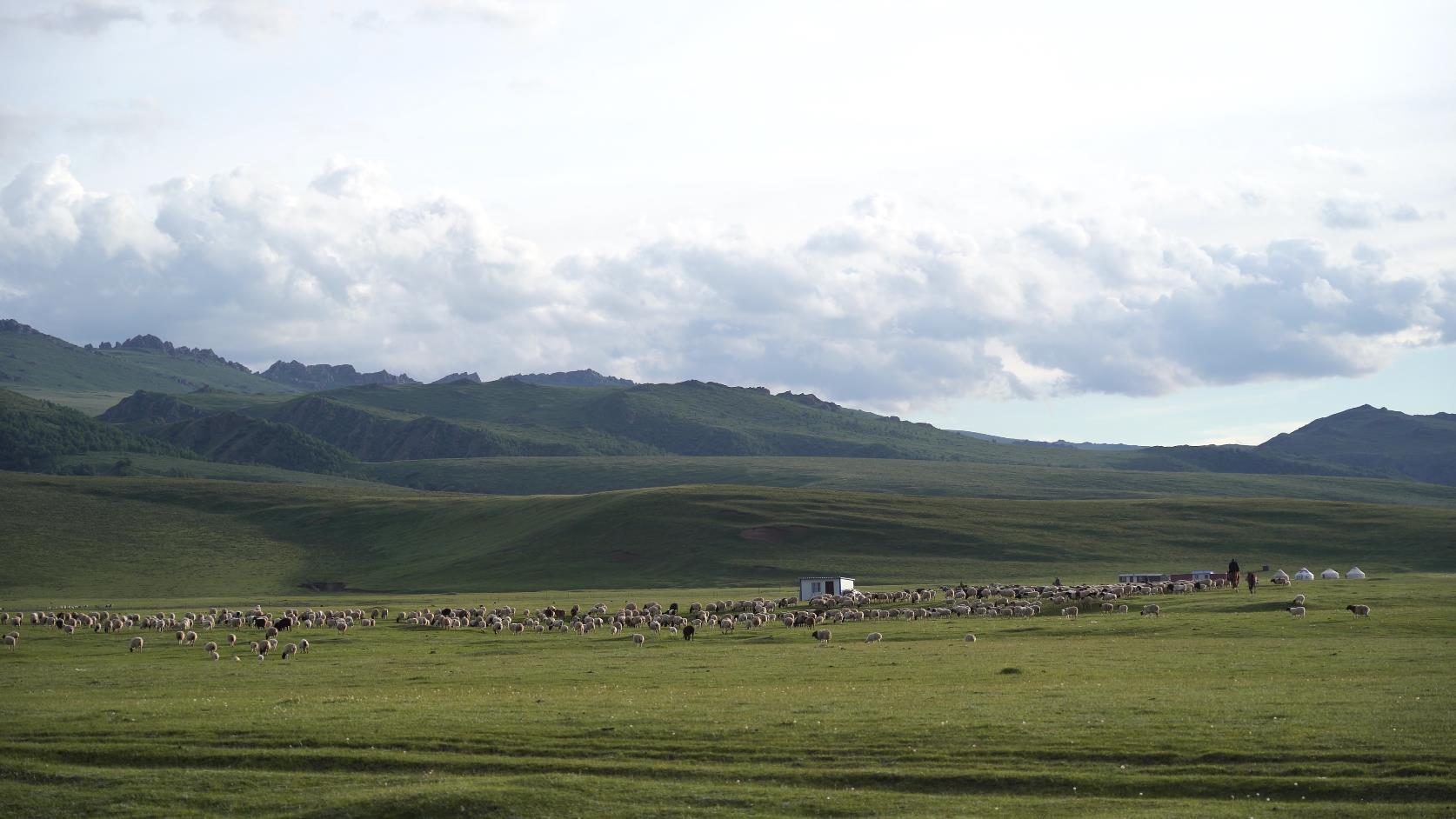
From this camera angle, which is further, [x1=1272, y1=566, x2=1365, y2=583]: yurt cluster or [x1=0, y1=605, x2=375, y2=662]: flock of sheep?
[x1=1272, y1=566, x2=1365, y2=583]: yurt cluster

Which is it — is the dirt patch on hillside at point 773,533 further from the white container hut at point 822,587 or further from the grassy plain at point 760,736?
the grassy plain at point 760,736

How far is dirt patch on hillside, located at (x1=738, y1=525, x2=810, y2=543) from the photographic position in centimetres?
13600

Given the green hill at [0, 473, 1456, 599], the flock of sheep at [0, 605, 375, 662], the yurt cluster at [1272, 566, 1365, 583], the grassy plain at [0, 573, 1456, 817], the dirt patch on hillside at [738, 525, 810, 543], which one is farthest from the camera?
the dirt patch on hillside at [738, 525, 810, 543]

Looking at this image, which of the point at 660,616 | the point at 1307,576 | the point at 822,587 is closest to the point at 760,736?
the point at 660,616

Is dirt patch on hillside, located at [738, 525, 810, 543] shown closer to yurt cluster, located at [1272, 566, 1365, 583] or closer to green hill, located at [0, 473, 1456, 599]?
green hill, located at [0, 473, 1456, 599]

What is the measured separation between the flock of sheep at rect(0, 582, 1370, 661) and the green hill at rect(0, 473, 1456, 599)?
1425 inches

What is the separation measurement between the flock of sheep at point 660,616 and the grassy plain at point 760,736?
1422cm

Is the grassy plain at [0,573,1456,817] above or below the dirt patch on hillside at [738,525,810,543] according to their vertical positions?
below

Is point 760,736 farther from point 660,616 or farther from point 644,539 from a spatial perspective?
point 644,539

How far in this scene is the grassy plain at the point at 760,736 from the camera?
2200 cm

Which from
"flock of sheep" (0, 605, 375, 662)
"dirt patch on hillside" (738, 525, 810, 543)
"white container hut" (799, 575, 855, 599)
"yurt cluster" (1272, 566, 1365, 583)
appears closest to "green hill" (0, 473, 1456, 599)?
"dirt patch on hillside" (738, 525, 810, 543)

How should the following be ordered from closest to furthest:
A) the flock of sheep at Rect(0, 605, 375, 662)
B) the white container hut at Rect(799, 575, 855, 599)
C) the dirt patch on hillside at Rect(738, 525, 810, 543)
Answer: the flock of sheep at Rect(0, 605, 375, 662) → the white container hut at Rect(799, 575, 855, 599) → the dirt patch on hillside at Rect(738, 525, 810, 543)

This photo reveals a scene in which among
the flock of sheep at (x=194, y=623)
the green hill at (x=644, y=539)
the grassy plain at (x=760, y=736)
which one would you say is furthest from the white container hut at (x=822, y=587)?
the grassy plain at (x=760, y=736)

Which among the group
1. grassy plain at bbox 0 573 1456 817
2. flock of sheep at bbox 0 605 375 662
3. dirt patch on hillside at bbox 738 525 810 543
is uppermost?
dirt patch on hillside at bbox 738 525 810 543
